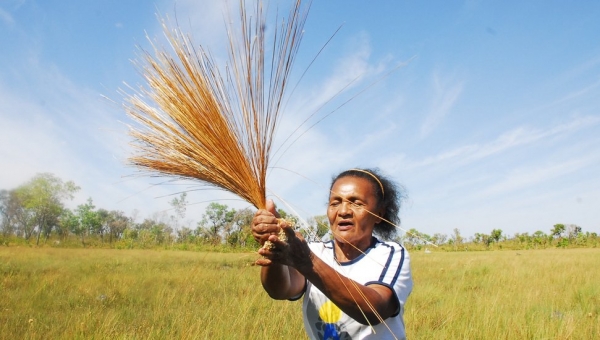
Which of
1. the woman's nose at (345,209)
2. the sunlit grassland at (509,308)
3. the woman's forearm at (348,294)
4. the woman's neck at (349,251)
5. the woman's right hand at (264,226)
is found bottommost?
the sunlit grassland at (509,308)

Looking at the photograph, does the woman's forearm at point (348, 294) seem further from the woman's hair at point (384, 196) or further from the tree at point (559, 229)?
the tree at point (559, 229)

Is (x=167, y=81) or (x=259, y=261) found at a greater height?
(x=167, y=81)

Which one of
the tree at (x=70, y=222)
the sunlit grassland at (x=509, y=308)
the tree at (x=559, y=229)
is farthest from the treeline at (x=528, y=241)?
the tree at (x=70, y=222)

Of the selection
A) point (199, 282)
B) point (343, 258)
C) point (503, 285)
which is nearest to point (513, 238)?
point (503, 285)

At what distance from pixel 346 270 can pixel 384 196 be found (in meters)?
0.63

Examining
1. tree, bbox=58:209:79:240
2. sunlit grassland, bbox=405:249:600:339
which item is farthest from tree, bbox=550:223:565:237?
tree, bbox=58:209:79:240

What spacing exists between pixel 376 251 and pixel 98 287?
572 centimetres

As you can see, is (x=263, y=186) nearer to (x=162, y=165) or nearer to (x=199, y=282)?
(x=162, y=165)

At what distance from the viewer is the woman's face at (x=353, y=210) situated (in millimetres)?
2223

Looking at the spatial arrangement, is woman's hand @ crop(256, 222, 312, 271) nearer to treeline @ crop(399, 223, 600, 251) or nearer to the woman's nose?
the woman's nose

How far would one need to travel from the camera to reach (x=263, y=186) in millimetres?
1819

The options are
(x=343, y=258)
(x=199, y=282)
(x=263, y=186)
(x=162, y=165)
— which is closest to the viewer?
(x=263, y=186)

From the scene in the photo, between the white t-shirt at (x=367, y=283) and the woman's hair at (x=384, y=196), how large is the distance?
0.66 feet

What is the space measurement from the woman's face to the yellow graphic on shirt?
35cm
